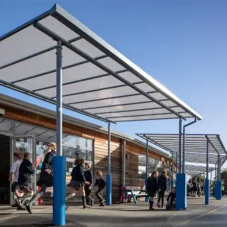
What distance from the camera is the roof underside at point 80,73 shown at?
25.8 ft

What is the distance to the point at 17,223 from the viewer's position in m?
7.82

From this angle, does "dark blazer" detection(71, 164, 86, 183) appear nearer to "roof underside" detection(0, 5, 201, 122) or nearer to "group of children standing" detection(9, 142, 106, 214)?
"group of children standing" detection(9, 142, 106, 214)

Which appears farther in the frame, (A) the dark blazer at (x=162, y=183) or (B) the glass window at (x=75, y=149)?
(B) the glass window at (x=75, y=149)

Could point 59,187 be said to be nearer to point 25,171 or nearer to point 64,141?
point 25,171

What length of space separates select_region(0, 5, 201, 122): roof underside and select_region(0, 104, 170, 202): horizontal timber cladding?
1.41 m

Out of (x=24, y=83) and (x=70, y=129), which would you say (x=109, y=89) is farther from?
(x=70, y=129)

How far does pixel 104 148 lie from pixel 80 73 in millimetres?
9522

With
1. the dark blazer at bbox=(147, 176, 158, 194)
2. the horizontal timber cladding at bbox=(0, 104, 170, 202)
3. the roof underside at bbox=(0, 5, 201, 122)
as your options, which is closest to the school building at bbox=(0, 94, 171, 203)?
the horizontal timber cladding at bbox=(0, 104, 170, 202)

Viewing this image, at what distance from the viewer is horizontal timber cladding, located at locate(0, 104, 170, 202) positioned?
532 inches

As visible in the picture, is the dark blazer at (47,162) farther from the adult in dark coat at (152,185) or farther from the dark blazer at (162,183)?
the dark blazer at (162,183)

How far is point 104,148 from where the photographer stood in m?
19.3

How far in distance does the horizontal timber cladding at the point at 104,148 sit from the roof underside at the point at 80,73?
1.41m

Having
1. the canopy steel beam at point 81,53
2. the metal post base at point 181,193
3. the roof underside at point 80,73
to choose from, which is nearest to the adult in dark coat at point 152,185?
the metal post base at point 181,193

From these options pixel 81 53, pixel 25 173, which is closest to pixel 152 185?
pixel 25 173
